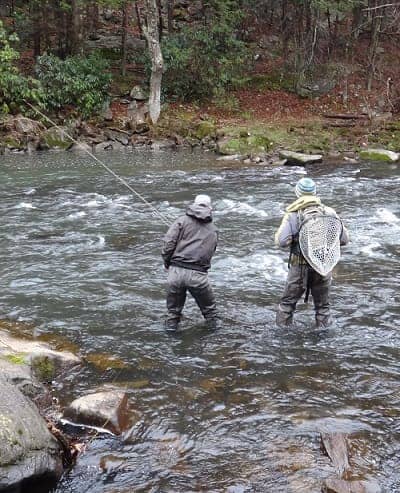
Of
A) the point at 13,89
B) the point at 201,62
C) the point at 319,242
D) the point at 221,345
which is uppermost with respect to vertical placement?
the point at 201,62

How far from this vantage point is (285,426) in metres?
5.30

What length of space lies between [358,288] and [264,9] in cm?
2759

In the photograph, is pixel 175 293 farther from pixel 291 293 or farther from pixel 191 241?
pixel 291 293

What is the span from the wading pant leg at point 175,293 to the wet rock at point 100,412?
190 centimetres

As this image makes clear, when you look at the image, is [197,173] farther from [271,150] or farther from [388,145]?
[388,145]

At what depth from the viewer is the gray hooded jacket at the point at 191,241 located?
6922mm

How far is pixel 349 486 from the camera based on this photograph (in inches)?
171

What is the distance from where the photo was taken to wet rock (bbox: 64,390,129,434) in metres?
5.19

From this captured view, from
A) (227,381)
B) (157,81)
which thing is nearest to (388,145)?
(157,81)

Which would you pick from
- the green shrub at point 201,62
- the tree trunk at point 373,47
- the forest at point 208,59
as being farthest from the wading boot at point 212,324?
the tree trunk at point 373,47

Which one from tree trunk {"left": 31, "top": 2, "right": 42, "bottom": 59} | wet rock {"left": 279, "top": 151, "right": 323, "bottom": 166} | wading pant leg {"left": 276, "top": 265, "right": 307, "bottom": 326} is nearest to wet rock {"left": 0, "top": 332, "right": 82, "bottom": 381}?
wading pant leg {"left": 276, "top": 265, "right": 307, "bottom": 326}

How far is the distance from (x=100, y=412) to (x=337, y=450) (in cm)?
213

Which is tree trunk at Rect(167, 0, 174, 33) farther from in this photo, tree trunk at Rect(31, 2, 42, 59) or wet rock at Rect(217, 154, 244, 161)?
wet rock at Rect(217, 154, 244, 161)

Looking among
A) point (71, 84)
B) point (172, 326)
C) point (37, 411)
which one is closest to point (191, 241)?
point (172, 326)
